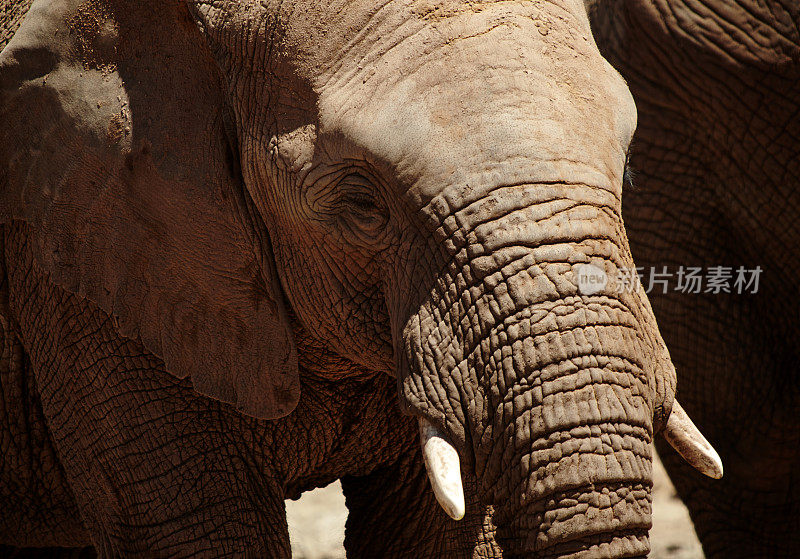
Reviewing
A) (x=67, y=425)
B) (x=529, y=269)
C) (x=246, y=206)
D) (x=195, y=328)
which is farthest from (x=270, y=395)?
(x=529, y=269)

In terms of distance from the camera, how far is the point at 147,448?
10.6ft

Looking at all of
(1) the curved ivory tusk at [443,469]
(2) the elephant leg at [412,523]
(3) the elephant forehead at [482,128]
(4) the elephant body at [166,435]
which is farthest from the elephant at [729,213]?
(1) the curved ivory tusk at [443,469]

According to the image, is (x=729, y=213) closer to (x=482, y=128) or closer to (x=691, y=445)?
(x=691, y=445)

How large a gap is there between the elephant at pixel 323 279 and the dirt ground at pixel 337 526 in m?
2.68

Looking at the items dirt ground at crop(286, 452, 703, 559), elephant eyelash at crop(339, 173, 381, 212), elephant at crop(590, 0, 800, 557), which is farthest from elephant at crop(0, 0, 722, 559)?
dirt ground at crop(286, 452, 703, 559)

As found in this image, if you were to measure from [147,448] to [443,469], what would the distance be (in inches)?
42.4

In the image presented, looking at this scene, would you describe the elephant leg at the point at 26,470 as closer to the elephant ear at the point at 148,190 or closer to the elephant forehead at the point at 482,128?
the elephant ear at the point at 148,190

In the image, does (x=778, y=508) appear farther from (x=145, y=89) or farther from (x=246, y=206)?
(x=145, y=89)

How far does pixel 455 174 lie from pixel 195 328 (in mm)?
917

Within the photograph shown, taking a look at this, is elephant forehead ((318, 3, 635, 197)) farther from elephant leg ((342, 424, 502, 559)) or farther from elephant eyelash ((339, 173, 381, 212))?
elephant leg ((342, 424, 502, 559))

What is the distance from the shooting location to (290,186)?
2811 millimetres

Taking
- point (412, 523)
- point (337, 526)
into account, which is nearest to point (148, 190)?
point (412, 523)

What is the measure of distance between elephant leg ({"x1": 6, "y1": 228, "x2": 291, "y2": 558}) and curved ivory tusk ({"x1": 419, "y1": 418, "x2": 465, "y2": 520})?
2.74 feet

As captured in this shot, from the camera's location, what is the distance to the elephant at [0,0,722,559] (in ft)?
8.12
